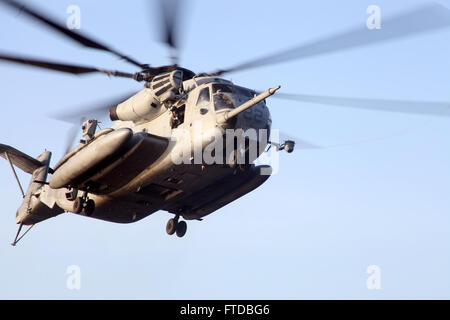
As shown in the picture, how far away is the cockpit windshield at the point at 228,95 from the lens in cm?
1961

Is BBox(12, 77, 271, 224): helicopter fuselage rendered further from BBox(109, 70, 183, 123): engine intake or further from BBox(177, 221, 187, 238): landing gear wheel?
BBox(177, 221, 187, 238): landing gear wheel

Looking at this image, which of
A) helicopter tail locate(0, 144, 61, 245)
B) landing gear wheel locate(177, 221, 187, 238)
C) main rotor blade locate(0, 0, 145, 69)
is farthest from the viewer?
helicopter tail locate(0, 144, 61, 245)

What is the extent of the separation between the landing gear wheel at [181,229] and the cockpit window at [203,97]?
5.78 m

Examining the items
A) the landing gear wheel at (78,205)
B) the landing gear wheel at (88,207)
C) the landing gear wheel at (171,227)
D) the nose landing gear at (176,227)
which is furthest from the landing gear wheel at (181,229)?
the landing gear wheel at (78,205)

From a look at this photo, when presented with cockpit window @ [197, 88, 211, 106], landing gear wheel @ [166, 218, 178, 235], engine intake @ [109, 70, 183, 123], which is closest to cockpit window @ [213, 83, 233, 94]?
cockpit window @ [197, 88, 211, 106]

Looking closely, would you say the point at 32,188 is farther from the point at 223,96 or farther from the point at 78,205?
the point at 223,96

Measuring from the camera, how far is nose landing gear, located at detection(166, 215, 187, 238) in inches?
938

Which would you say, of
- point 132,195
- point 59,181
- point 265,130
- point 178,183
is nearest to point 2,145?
point 59,181

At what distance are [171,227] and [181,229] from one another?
0.39 meters

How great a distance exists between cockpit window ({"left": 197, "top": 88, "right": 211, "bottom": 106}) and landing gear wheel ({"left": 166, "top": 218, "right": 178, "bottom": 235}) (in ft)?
18.7

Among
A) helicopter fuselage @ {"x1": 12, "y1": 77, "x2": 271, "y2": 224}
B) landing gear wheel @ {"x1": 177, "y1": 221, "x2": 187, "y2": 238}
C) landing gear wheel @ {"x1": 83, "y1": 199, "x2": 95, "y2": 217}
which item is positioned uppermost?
helicopter fuselage @ {"x1": 12, "y1": 77, "x2": 271, "y2": 224}

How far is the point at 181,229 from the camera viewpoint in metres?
23.9

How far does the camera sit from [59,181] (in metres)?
21.5
